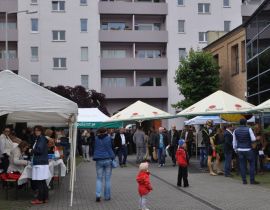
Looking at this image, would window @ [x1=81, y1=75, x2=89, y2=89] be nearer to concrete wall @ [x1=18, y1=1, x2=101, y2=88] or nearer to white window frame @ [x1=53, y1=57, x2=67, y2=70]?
concrete wall @ [x1=18, y1=1, x2=101, y2=88]

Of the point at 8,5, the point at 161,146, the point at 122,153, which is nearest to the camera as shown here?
A: the point at 161,146

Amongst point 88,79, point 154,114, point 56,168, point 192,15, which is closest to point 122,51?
point 88,79

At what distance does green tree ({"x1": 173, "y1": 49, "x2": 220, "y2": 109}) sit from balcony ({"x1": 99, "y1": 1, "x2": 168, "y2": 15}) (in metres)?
24.5

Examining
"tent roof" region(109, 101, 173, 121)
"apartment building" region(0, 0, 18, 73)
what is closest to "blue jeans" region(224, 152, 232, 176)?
"tent roof" region(109, 101, 173, 121)

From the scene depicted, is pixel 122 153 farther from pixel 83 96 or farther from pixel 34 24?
pixel 34 24

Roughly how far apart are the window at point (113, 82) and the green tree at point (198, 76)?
23882 mm

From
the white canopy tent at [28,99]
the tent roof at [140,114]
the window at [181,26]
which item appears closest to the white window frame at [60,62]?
the window at [181,26]

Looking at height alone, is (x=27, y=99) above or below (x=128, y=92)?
below

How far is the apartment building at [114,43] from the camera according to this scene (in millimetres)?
63125

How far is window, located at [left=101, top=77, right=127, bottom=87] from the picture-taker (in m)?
64.3

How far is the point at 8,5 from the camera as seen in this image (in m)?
62.4

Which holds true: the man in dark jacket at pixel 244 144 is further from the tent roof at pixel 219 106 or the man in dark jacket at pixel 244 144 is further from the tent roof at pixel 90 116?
the tent roof at pixel 90 116

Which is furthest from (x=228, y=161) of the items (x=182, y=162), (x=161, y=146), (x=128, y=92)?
(x=128, y=92)

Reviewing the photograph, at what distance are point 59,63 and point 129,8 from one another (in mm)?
9951
